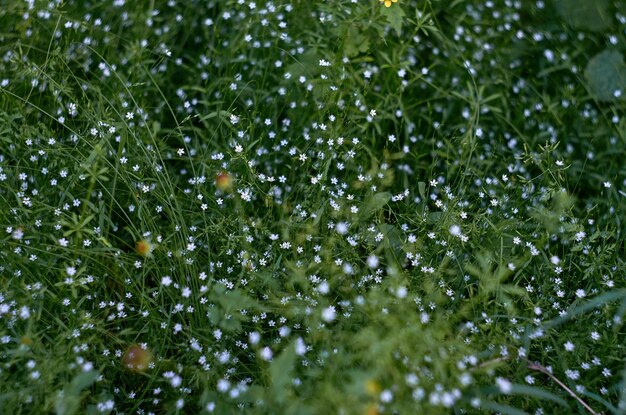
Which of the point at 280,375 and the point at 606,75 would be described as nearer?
the point at 280,375

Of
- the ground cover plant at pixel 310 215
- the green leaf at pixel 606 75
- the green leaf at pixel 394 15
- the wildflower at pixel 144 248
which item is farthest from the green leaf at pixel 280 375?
the green leaf at pixel 606 75

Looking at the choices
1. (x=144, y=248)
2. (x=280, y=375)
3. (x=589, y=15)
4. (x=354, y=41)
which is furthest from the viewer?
(x=589, y=15)

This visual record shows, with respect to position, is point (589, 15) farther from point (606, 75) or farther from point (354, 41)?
point (354, 41)

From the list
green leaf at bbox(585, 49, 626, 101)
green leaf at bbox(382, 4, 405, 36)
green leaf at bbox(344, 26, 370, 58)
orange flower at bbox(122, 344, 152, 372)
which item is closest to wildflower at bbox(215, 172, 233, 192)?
orange flower at bbox(122, 344, 152, 372)

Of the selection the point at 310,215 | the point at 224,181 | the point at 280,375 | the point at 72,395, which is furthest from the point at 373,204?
the point at 72,395

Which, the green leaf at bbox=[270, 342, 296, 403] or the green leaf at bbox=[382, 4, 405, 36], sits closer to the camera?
the green leaf at bbox=[270, 342, 296, 403]

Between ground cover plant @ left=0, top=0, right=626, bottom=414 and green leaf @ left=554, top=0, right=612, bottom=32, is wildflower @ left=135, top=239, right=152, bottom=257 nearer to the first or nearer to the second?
ground cover plant @ left=0, top=0, right=626, bottom=414
